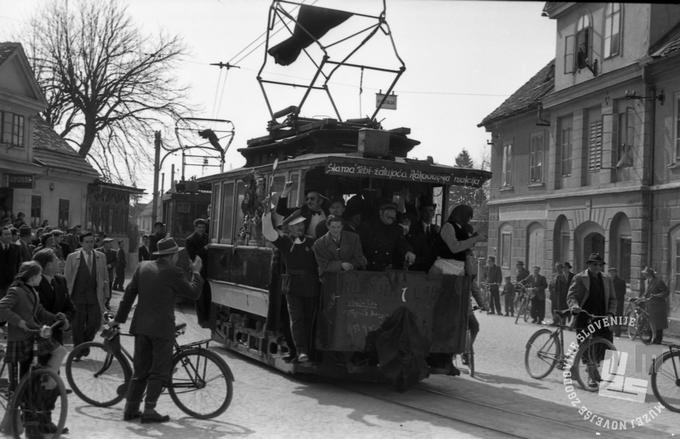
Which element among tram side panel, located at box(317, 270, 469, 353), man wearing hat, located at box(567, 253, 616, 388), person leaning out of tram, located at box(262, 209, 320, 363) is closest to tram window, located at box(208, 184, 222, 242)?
person leaning out of tram, located at box(262, 209, 320, 363)

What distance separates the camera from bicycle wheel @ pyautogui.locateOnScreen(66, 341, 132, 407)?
8.49 m

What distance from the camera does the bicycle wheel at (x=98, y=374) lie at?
8492 millimetres

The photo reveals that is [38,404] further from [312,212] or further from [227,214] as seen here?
[227,214]

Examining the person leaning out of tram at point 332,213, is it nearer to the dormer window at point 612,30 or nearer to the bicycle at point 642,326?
the bicycle at point 642,326

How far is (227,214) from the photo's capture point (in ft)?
43.3

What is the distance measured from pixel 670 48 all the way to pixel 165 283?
58.1 ft

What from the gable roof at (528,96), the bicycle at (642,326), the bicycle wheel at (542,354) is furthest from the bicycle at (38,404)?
the gable roof at (528,96)

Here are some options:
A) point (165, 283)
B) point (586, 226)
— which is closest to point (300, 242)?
point (165, 283)

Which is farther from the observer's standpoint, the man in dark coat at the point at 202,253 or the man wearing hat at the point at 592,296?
the man in dark coat at the point at 202,253

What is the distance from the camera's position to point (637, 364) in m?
13.4

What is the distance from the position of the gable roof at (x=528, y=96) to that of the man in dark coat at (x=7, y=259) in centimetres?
2076

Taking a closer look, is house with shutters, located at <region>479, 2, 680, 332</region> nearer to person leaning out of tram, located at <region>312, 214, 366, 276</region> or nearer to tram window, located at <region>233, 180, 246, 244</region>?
tram window, located at <region>233, 180, 246, 244</region>

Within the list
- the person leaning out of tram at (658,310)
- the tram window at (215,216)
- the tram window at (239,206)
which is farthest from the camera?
the person leaning out of tram at (658,310)

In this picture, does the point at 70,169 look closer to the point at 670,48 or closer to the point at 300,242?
→ the point at 670,48
